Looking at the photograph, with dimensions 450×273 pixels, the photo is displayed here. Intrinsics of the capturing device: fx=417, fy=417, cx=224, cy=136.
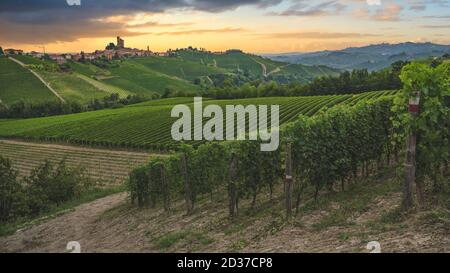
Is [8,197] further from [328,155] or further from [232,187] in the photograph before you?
[328,155]

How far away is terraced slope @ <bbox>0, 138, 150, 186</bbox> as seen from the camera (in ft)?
128

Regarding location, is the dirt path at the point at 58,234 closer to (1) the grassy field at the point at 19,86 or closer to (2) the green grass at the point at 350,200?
(2) the green grass at the point at 350,200

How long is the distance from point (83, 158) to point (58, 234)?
34.1 meters

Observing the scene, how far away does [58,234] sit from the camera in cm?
1555

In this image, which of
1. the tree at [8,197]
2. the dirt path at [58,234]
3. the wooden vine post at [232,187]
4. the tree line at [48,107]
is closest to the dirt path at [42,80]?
the tree line at [48,107]

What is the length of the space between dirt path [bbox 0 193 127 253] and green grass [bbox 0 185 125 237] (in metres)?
0.90

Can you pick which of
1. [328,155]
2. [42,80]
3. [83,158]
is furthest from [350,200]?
[42,80]

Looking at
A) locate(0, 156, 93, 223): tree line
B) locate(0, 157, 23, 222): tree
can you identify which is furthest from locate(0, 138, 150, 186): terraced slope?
locate(0, 157, 23, 222): tree

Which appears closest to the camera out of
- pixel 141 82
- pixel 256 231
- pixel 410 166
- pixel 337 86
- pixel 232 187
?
pixel 410 166

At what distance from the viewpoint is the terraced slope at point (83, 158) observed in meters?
39.0

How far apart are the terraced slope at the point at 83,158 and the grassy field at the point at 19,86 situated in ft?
167

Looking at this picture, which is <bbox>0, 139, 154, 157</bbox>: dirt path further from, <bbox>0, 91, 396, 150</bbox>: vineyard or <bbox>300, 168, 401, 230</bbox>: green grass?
<bbox>300, 168, 401, 230</bbox>: green grass

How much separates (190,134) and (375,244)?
47.2m

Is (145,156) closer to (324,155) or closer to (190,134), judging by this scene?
(190,134)
